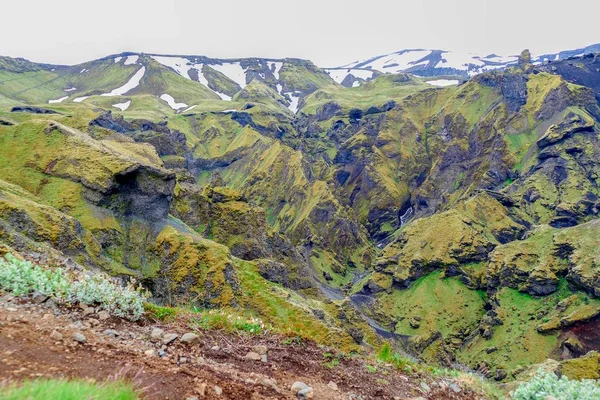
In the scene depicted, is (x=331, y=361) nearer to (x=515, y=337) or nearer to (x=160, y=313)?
(x=160, y=313)

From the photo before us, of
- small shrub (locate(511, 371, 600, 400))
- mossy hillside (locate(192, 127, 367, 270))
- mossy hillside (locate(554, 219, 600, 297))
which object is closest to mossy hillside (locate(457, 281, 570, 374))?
mossy hillside (locate(554, 219, 600, 297))

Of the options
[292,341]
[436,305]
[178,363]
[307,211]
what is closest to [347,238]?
[307,211]

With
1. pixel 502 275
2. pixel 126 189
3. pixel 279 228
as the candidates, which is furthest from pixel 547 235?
pixel 126 189

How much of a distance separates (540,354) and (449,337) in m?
24.2

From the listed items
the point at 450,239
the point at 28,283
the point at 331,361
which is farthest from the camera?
the point at 450,239

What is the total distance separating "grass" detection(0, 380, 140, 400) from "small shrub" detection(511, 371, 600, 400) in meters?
8.78

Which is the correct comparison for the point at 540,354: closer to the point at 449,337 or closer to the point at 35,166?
the point at 449,337

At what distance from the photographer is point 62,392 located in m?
4.42

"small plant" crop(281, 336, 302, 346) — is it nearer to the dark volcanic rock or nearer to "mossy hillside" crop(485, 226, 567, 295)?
"mossy hillside" crop(485, 226, 567, 295)

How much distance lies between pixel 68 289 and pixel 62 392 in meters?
5.76

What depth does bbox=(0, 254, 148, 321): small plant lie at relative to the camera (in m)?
9.33

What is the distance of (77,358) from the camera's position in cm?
698

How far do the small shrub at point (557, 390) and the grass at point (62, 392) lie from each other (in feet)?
28.8

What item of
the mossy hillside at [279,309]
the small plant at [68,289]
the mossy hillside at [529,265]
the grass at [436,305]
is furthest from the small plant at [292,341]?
the mossy hillside at [529,265]
